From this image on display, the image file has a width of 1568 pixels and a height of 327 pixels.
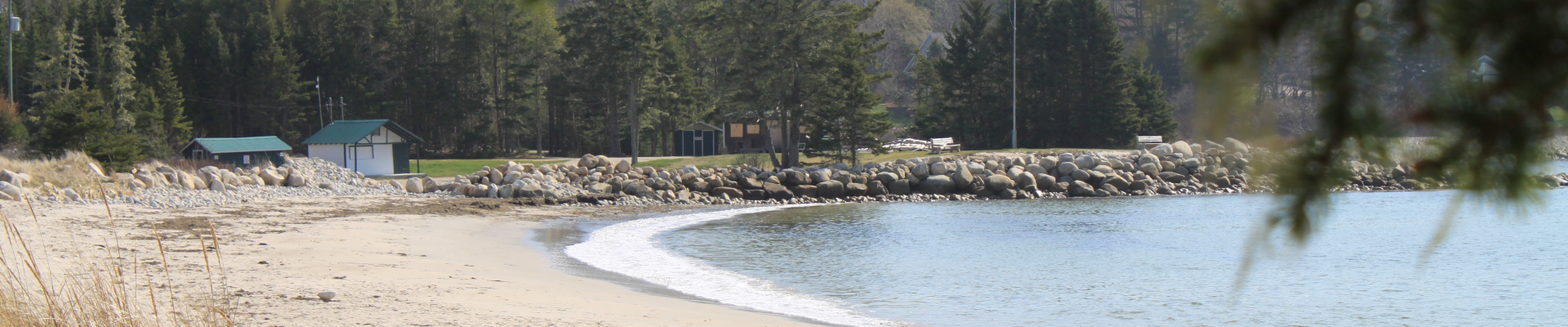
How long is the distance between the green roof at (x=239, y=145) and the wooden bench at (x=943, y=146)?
27704 mm

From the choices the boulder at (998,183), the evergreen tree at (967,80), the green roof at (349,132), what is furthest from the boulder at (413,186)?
the evergreen tree at (967,80)

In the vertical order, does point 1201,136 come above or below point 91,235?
above

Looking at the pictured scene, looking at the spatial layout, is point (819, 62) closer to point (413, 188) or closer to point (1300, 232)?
point (413, 188)

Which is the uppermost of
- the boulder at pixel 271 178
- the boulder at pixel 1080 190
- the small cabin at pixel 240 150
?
the small cabin at pixel 240 150

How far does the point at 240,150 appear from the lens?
120ft

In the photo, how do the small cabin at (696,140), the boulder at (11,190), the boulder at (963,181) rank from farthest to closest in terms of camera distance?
the small cabin at (696,140), the boulder at (963,181), the boulder at (11,190)

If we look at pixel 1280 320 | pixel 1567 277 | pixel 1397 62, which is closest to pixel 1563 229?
pixel 1567 277

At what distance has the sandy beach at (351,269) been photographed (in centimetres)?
809

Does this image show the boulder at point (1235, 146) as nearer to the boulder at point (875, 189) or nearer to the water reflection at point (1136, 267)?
the water reflection at point (1136, 267)

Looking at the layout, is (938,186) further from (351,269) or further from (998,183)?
(351,269)

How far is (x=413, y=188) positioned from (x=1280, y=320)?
1034 inches

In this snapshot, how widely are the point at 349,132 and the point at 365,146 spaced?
94 cm

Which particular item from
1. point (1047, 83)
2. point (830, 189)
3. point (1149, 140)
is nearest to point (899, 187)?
point (830, 189)

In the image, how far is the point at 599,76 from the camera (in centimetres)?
5006
